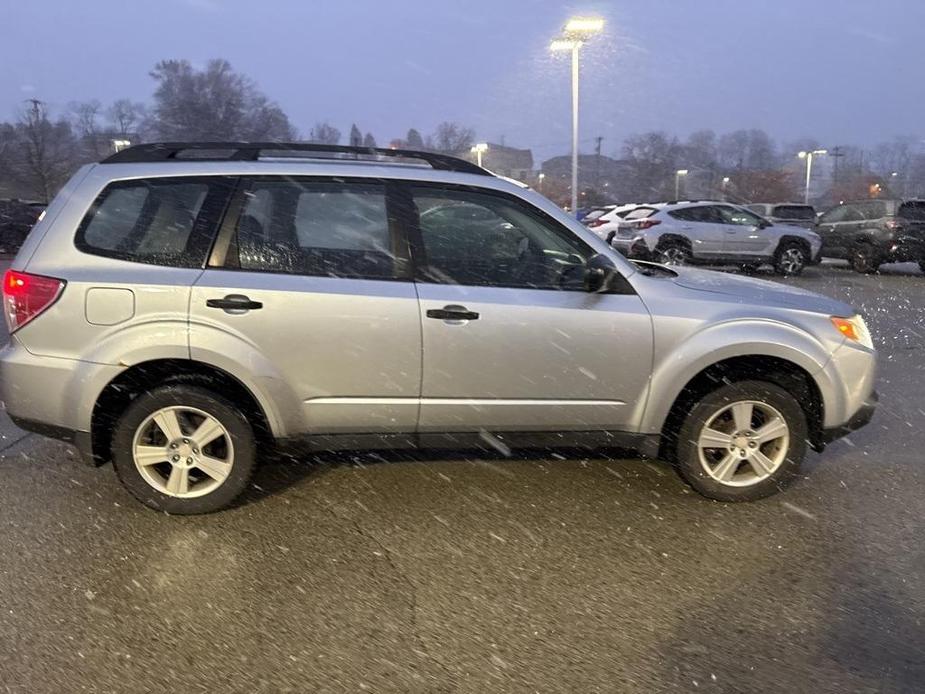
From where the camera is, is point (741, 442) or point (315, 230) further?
point (741, 442)

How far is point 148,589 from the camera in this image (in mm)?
3240

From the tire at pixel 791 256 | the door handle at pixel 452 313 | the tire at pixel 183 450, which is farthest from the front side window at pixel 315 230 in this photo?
the tire at pixel 791 256

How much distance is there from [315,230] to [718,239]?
15.3m

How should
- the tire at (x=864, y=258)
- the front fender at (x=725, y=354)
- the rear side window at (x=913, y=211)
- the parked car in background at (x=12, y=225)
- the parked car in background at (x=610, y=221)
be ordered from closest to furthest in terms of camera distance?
1. the front fender at (x=725, y=354)
2. the rear side window at (x=913, y=211)
3. the tire at (x=864, y=258)
4. the parked car in background at (x=610, y=221)
5. the parked car in background at (x=12, y=225)

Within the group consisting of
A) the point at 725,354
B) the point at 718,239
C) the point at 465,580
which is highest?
the point at 718,239

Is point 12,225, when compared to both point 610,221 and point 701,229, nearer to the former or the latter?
point 610,221

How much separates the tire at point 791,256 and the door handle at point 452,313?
15.9 metres

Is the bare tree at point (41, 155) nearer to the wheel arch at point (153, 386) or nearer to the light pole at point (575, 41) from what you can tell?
the light pole at point (575, 41)

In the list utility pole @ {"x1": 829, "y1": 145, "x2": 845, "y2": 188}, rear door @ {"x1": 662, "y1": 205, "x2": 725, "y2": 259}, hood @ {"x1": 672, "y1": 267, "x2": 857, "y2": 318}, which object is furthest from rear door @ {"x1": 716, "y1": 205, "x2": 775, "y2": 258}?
utility pole @ {"x1": 829, "y1": 145, "x2": 845, "y2": 188}

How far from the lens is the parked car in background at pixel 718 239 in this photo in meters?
17.5

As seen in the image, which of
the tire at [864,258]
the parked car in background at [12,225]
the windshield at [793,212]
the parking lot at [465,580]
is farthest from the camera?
the windshield at [793,212]

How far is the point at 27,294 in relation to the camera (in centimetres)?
378

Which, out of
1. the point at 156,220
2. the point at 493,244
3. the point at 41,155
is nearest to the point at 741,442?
the point at 493,244

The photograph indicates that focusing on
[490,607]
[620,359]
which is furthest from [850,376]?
[490,607]
